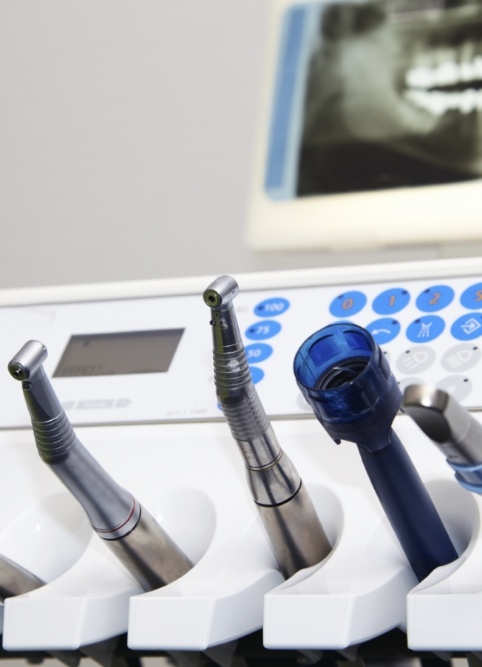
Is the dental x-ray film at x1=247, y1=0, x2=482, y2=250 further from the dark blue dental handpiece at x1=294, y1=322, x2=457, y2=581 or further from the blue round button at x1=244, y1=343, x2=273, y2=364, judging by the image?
the dark blue dental handpiece at x1=294, y1=322, x2=457, y2=581

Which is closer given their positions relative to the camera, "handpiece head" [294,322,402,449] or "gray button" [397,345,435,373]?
"handpiece head" [294,322,402,449]

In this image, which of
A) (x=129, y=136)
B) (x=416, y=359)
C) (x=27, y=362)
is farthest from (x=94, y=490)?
(x=129, y=136)

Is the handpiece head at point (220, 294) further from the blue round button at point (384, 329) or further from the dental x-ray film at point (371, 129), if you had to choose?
the dental x-ray film at point (371, 129)

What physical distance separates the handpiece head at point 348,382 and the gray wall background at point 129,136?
0.57 m

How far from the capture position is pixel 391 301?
0.43 meters

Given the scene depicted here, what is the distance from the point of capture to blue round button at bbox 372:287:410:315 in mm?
426

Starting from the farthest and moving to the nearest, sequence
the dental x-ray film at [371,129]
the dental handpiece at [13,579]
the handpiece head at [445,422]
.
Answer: the dental x-ray film at [371,129] → the dental handpiece at [13,579] → the handpiece head at [445,422]

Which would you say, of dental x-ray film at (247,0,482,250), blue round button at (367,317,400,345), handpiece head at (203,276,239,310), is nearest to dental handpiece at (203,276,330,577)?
handpiece head at (203,276,239,310)

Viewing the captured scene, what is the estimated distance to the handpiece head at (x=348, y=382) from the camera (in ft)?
0.83

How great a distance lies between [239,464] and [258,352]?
6 cm

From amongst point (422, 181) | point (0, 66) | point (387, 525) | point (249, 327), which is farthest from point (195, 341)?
point (0, 66)

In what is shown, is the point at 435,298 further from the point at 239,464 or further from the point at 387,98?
the point at 387,98

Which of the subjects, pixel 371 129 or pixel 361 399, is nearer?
pixel 361 399

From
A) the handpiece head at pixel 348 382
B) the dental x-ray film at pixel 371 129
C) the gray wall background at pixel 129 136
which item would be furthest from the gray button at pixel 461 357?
the gray wall background at pixel 129 136
